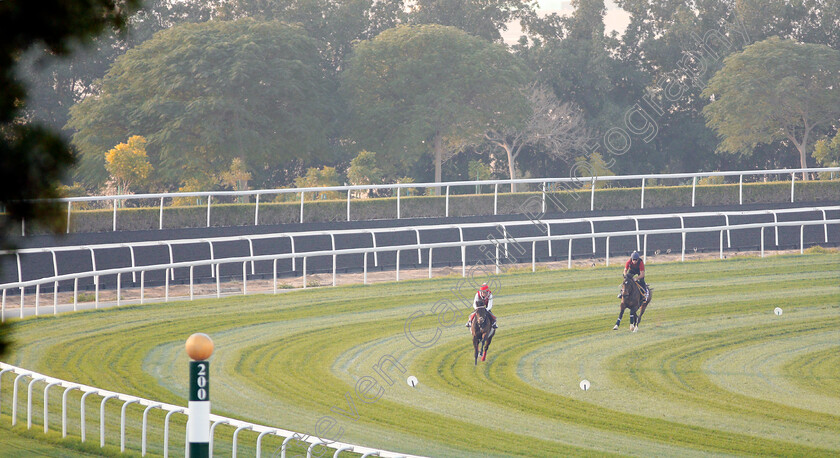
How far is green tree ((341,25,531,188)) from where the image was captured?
35.3m

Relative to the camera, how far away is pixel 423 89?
3644 cm

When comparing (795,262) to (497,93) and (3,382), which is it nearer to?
(3,382)

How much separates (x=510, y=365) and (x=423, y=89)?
2591cm

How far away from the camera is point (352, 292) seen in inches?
643

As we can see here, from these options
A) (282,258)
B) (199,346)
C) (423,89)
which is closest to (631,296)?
(282,258)

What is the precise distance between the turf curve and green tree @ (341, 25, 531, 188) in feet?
61.0

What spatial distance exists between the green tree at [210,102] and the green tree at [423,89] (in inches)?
70.3

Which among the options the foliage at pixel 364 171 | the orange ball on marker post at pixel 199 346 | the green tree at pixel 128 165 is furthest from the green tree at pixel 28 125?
the foliage at pixel 364 171

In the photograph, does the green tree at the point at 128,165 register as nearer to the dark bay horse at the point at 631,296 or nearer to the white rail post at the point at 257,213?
the white rail post at the point at 257,213

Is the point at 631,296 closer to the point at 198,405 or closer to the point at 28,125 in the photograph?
the point at 198,405

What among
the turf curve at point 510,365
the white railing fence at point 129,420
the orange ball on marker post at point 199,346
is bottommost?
the turf curve at point 510,365

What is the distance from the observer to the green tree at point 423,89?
35344 mm

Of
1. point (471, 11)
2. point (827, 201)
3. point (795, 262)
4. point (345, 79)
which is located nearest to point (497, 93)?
point (345, 79)

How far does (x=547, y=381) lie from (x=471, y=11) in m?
34.9
